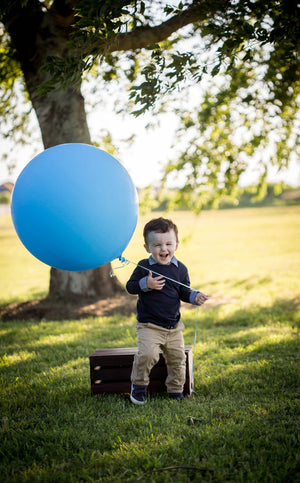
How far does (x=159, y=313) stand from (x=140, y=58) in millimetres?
5738

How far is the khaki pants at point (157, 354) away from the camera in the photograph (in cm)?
318

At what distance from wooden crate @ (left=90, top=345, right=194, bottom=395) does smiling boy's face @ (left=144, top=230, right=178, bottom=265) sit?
837 mm

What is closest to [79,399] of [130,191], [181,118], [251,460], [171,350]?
[171,350]

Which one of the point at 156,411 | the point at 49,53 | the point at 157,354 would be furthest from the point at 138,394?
the point at 49,53

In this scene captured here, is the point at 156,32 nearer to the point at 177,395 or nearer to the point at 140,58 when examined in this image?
the point at 140,58

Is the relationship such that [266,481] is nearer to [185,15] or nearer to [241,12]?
[241,12]

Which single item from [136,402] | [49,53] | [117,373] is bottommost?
[136,402]

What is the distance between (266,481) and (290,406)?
972 millimetres

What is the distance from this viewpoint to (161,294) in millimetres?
3305

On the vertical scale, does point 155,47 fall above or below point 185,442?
above

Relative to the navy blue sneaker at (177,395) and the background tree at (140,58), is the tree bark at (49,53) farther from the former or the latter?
the navy blue sneaker at (177,395)

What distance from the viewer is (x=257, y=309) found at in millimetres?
6398

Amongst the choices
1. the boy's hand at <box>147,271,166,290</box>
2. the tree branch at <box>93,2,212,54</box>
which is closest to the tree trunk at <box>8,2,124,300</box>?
the tree branch at <box>93,2,212,54</box>

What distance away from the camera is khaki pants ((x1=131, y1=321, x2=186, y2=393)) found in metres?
3.18
